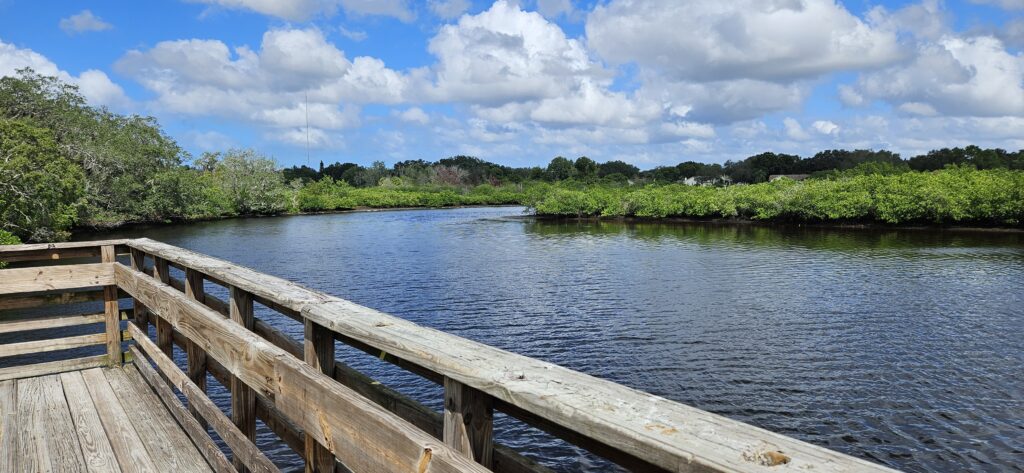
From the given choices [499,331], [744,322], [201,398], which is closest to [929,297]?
[744,322]

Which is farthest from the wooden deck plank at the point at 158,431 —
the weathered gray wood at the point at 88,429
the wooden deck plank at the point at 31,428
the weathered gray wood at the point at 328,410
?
the weathered gray wood at the point at 328,410

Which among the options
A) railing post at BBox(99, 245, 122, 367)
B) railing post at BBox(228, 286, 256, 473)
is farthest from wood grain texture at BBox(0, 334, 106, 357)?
railing post at BBox(228, 286, 256, 473)

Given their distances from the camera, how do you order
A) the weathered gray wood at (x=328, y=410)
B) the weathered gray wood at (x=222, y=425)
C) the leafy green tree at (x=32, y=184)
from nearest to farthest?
the weathered gray wood at (x=328, y=410) → the weathered gray wood at (x=222, y=425) → the leafy green tree at (x=32, y=184)

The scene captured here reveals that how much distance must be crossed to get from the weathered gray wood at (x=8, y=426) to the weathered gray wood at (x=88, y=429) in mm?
345

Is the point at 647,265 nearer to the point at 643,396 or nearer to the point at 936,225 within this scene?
the point at 643,396

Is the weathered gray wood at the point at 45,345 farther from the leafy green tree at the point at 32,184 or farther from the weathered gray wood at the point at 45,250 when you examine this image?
the leafy green tree at the point at 32,184

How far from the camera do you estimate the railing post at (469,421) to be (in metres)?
2.03

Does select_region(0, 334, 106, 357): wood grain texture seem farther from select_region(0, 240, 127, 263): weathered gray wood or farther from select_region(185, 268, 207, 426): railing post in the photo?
select_region(185, 268, 207, 426): railing post

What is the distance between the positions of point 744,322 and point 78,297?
1519 cm

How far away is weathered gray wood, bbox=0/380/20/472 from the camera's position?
406 cm

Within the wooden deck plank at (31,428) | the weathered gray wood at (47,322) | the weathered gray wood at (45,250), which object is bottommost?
the wooden deck plank at (31,428)

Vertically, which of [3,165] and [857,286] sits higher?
[3,165]

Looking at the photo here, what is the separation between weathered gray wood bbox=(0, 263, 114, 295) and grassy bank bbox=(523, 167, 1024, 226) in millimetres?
53570

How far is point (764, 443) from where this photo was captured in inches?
54.2
